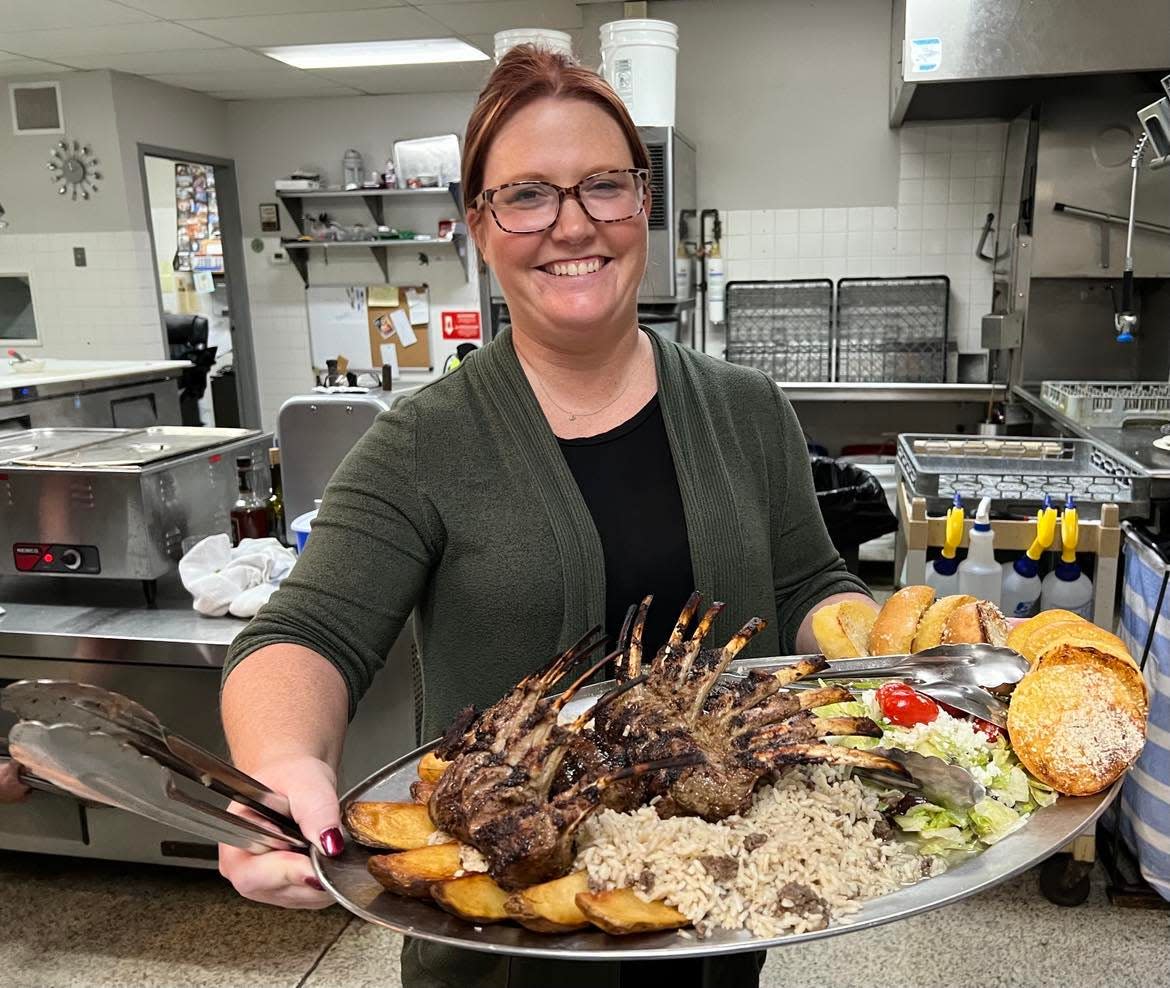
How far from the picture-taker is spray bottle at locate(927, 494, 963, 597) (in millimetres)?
2631

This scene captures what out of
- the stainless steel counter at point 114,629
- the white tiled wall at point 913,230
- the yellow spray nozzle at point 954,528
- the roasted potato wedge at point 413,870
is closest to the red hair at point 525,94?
the roasted potato wedge at point 413,870

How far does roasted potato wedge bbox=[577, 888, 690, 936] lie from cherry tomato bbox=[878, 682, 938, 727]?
399mm

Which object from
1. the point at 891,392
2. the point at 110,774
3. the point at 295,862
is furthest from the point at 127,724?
the point at 891,392

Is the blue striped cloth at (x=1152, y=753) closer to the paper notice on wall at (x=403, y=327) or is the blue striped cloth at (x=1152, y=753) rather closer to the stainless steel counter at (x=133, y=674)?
the stainless steel counter at (x=133, y=674)

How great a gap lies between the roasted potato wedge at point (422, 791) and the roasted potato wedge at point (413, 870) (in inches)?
4.2

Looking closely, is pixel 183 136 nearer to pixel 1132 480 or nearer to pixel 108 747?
pixel 1132 480

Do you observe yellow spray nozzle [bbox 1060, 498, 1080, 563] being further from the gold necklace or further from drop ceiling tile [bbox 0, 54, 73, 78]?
drop ceiling tile [bbox 0, 54, 73, 78]

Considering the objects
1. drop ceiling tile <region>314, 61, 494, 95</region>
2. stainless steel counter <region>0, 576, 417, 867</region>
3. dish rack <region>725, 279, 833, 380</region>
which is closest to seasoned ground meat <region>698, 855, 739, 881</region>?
stainless steel counter <region>0, 576, 417, 867</region>

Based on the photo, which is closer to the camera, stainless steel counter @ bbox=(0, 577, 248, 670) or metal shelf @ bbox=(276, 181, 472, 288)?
stainless steel counter @ bbox=(0, 577, 248, 670)

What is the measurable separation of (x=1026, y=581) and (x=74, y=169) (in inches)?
250

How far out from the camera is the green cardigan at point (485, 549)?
3.92ft

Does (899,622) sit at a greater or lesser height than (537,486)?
lesser

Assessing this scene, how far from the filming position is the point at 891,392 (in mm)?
4988

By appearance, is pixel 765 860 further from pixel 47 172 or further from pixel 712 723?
pixel 47 172
